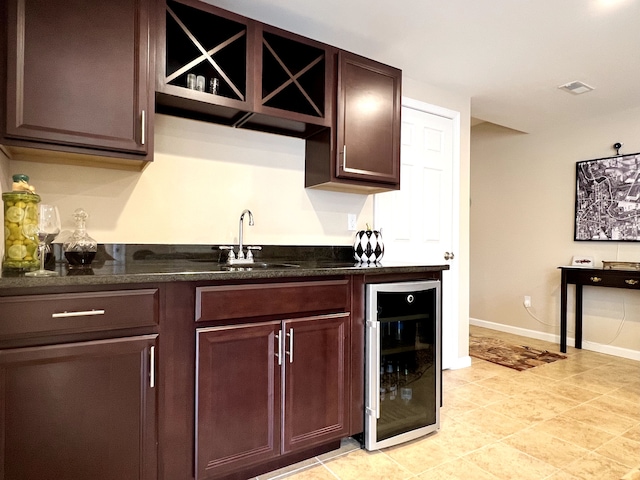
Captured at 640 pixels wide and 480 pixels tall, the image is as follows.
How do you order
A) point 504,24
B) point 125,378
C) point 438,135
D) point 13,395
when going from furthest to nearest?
point 438,135, point 504,24, point 125,378, point 13,395

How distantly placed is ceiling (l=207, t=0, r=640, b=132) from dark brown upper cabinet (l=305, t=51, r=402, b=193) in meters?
0.25

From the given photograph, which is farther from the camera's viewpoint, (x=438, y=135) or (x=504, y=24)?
(x=438, y=135)

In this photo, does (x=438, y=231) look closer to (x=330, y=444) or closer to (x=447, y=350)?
(x=447, y=350)

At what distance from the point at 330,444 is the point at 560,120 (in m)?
4.06

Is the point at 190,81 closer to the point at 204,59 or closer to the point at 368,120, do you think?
the point at 204,59

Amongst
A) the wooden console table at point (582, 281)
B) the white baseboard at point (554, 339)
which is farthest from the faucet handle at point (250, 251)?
the white baseboard at point (554, 339)

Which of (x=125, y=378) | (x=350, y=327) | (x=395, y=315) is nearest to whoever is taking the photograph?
(x=125, y=378)

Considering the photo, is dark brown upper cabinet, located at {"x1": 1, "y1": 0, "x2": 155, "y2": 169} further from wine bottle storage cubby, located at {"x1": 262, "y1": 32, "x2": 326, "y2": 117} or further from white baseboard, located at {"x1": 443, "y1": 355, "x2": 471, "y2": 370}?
white baseboard, located at {"x1": 443, "y1": 355, "x2": 471, "y2": 370}

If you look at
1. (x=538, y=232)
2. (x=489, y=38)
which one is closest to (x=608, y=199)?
(x=538, y=232)

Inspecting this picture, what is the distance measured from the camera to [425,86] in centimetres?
322

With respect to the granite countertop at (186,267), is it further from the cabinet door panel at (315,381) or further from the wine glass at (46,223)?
the cabinet door panel at (315,381)

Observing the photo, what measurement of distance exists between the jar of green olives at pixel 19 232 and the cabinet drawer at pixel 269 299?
68cm

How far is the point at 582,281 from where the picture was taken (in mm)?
3842

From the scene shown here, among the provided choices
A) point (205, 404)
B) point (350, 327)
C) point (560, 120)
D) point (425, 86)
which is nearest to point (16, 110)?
point (205, 404)
